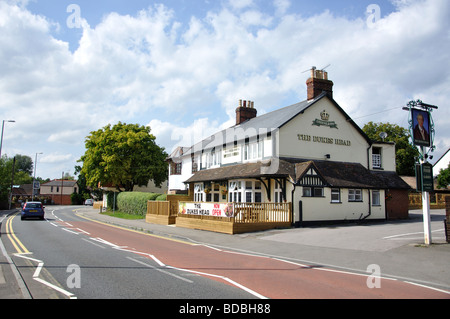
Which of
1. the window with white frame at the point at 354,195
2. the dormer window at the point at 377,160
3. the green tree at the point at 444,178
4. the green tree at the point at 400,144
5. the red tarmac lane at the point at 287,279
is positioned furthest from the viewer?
the green tree at the point at 400,144

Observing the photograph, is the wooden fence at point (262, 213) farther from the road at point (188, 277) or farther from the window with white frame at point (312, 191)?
the road at point (188, 277)

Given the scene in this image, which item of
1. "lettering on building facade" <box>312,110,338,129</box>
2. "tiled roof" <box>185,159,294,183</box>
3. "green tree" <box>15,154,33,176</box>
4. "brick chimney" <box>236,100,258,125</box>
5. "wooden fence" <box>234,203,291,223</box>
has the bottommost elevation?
"wooden fence" <box>234,203,291,223</box>

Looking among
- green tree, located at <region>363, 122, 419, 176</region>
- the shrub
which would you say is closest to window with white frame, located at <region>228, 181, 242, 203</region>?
the shrub

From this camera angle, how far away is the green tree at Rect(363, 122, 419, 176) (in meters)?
47.9

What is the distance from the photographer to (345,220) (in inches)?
883

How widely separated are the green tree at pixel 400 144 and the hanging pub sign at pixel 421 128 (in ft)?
118

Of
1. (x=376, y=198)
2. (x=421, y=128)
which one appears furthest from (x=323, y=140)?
(x=421, y=128)

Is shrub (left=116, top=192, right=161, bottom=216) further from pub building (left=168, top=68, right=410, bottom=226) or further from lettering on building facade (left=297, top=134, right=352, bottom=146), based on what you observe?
lettering on building facade (left=297, top=134, right=352, bottom=146)

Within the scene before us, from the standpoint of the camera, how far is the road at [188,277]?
21.6 feet

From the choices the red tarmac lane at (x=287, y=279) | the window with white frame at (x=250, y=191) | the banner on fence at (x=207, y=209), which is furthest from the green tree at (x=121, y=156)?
the red tarmac lane at (x=287, y=279)

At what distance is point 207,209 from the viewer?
68.9ft

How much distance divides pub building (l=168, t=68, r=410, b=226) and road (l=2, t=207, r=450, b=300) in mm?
10052
